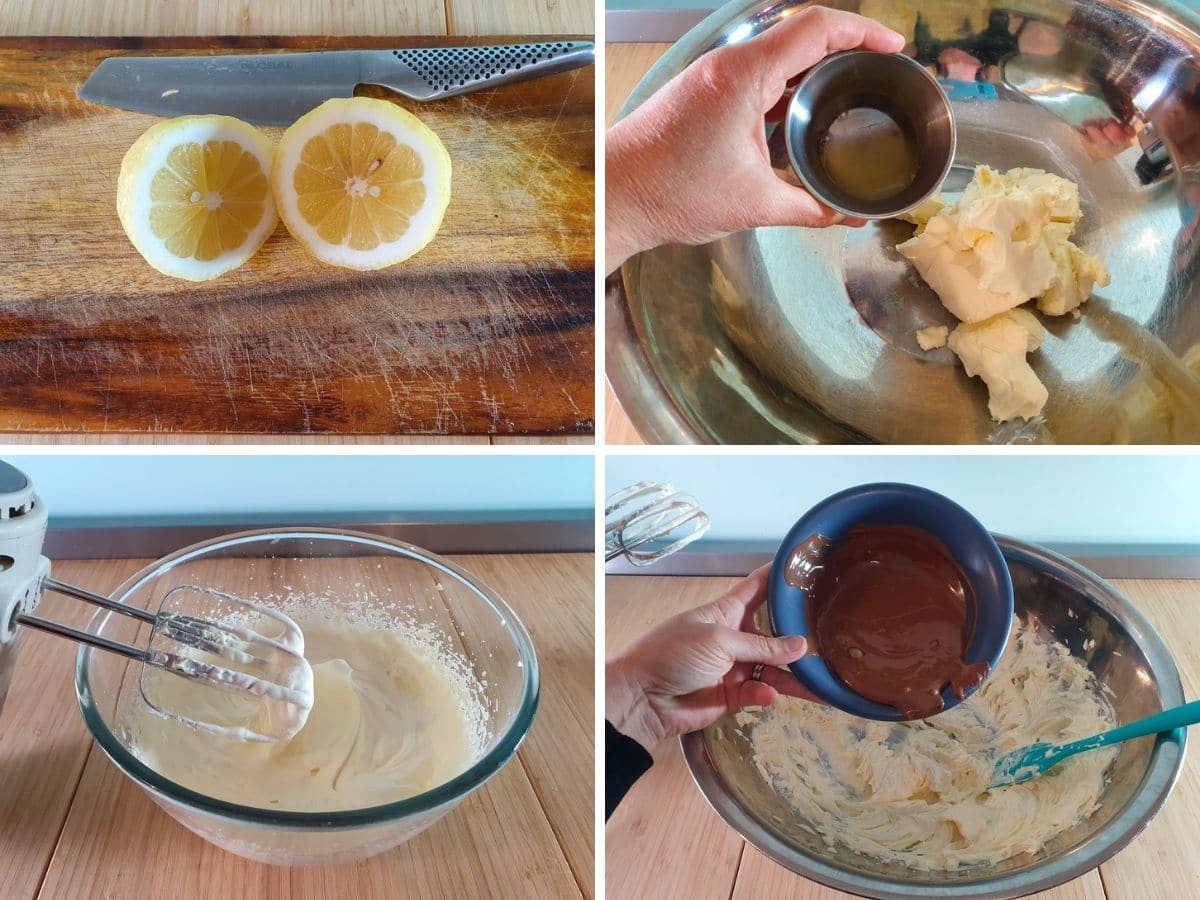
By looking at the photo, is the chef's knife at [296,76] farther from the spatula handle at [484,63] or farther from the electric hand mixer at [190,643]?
the electric hand mixer at [190,643]

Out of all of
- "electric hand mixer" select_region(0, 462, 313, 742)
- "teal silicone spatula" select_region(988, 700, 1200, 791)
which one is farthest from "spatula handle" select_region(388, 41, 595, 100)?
"teal silicone spatula" select_region(988, 700, 1200, 791)

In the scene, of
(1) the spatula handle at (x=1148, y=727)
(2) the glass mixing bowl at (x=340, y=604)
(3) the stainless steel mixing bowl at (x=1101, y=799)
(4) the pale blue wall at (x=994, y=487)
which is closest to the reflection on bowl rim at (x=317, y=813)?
(2) the glass mixing bowl at (x=340, y=604)

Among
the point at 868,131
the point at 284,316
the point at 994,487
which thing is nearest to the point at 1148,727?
the point at 994,487

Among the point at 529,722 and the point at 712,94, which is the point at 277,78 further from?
the point at 529,722

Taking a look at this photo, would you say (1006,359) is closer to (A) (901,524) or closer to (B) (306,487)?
(A) (901,524)

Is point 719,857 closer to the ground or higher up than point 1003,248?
closer to the ground

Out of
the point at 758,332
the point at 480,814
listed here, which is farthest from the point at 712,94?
the point at 480,814
